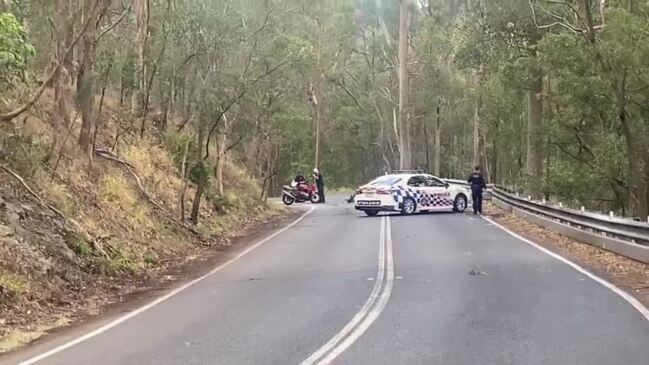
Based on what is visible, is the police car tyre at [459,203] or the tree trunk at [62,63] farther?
the police car tyre at [459,203]

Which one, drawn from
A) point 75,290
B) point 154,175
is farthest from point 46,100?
point 75,290

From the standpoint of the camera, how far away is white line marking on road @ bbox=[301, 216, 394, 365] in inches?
312

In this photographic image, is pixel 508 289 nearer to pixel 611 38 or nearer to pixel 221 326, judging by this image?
pixel 221 326

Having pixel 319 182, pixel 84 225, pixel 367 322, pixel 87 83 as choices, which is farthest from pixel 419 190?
pixel 367 322

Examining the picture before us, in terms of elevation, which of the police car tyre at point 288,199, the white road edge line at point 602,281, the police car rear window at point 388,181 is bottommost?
the white road edge line at point 602,281

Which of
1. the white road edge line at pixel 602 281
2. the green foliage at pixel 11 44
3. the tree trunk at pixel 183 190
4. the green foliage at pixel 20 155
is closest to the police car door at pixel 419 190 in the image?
the white road edge line at pixel 602 281

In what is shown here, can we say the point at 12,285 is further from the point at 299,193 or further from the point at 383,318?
the point at 299,193

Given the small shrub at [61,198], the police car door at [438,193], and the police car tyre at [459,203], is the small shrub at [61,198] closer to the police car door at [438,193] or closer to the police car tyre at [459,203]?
the police car door at [438,193]

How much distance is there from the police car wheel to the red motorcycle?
12.5 meters

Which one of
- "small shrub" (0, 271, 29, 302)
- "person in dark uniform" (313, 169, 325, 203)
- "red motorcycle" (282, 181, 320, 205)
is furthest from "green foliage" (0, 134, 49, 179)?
"red motorcycle" (282, 181, 320, 205)

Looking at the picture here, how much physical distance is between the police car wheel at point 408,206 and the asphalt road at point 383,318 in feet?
41.7

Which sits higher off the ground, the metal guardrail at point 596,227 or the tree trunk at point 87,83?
the tree trunk at point 87,83

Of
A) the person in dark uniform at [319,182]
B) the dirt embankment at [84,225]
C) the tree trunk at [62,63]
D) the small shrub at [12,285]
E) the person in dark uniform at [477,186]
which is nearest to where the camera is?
the small shrub at [12,285]

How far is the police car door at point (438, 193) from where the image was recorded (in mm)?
30781
